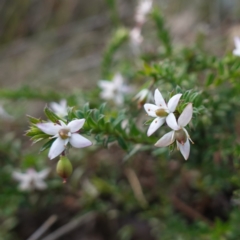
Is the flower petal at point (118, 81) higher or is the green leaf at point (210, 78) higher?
the flower petal at point (118, 81)

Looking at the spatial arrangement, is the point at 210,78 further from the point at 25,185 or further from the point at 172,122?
the point at 25,185

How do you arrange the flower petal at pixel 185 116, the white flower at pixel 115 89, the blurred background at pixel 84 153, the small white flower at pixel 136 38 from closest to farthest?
the flower petal at pixel 185 116 → the white flower at pixel 115 89 → the blurred background at pixel 84 153 → the small white flower at pixel 136 38

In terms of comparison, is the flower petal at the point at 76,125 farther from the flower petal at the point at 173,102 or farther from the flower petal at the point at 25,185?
the flower petal at the point at 25,185

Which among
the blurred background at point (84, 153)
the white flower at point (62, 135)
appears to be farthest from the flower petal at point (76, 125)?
the blurred background at point (84, 153)

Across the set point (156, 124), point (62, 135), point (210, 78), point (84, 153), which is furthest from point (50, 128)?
point (84, 153)

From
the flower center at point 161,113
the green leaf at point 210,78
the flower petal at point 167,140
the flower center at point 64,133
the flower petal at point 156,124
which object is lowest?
the green leaf at point 210,78

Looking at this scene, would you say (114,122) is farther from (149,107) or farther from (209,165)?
(209,165)

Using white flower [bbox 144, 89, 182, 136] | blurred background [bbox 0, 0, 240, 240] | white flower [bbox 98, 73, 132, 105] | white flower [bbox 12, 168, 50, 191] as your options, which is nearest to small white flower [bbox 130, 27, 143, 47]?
blurred background [bbox 0, 0, 240, 240]

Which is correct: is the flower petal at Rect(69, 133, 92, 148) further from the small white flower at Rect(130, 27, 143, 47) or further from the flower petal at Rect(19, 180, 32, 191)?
the small white flower at Rect(130, 27, 143, 47)

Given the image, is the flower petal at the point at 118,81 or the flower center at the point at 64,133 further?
the flower petal at the point at 118,81
